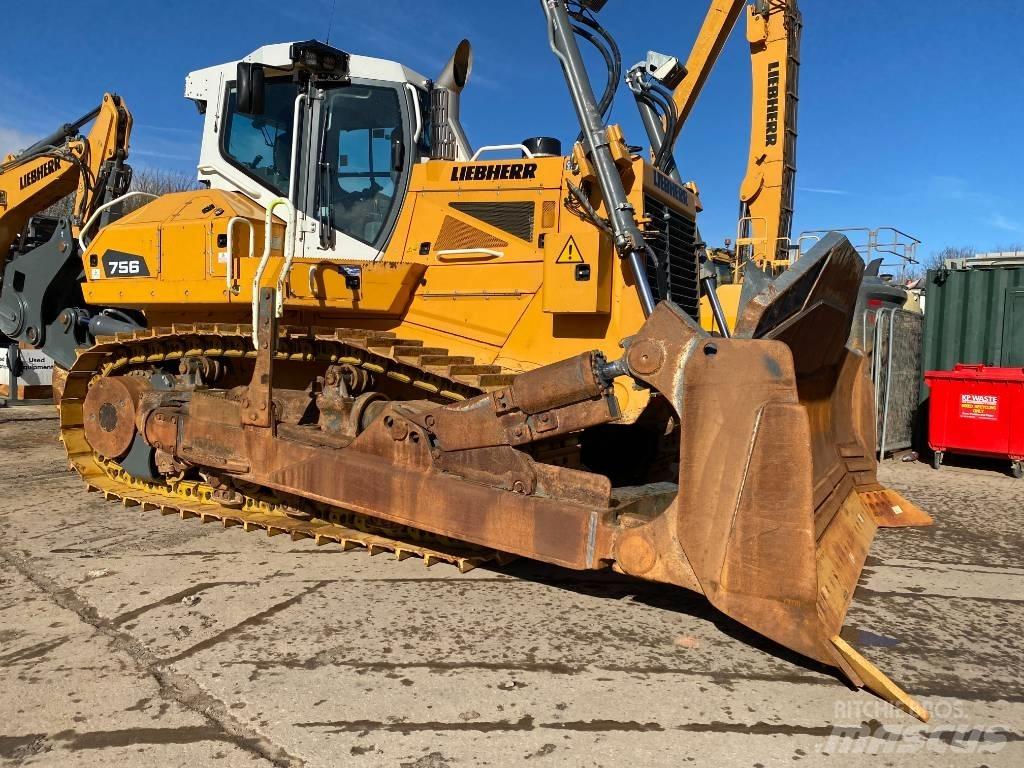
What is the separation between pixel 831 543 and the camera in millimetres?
3848

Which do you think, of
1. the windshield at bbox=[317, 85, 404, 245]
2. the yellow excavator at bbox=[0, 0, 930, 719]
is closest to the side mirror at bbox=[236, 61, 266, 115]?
the yellow excavator at bbox=[0, 0, 930, 719]

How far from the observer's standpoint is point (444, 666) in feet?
10.7

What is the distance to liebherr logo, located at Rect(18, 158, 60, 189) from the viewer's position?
24.9 ft

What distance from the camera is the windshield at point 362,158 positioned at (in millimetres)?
5242

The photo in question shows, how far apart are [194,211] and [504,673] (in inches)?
157

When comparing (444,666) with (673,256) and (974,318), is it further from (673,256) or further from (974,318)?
A: (974,318)

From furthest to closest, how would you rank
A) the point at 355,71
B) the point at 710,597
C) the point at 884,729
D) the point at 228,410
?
the point at 355,71 → the point at 228,410 → the point at 710,597 → the point at 884,729

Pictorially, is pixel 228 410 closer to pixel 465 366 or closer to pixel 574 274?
pixel 465 366

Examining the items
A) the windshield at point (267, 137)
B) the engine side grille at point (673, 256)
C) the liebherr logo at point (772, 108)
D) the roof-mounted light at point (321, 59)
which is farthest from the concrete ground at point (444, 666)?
the liebherr logo at point (772, 108)

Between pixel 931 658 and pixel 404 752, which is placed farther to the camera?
pixel 931 658

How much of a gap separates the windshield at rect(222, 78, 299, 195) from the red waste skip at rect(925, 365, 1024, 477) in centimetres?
766

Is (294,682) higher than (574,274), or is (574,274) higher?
(574,274)

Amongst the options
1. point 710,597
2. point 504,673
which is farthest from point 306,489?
point 710,597

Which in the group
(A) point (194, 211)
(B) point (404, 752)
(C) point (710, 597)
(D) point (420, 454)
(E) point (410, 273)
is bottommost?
(B) point (404, 752)
